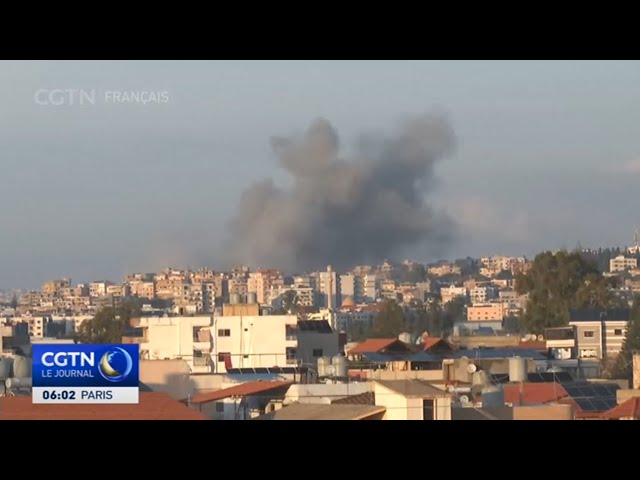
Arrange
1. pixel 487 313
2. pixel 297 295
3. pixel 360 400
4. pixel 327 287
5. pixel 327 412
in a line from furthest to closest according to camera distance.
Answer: pixel 487 313 → pixel 327 287 → pixel 297 295 → pixel 360 400 → pixel 327 412

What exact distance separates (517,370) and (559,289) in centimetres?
1273

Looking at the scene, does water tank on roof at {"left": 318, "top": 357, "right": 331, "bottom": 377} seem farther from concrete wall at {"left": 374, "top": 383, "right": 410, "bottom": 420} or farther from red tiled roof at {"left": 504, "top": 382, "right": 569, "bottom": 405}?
concrete wall at {"left": 374, "top": 383, "right": 410, "bottom": 420}

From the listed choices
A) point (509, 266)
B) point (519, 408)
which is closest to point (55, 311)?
point (509, 266)

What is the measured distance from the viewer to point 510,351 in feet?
68.9

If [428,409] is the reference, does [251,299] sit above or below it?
above

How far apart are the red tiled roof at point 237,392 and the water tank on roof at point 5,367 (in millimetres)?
2044

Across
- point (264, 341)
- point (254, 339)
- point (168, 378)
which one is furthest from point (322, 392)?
point (254, 339)

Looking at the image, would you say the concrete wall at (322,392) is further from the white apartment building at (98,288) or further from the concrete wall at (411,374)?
the white apartment building at (98,288)

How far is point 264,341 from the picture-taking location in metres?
21.0

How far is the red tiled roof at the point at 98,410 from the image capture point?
8.00 m

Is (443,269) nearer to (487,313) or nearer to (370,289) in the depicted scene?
(487,313)

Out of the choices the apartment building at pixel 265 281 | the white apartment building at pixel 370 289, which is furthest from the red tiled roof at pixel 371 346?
the white apartment building at pixel 370 289
